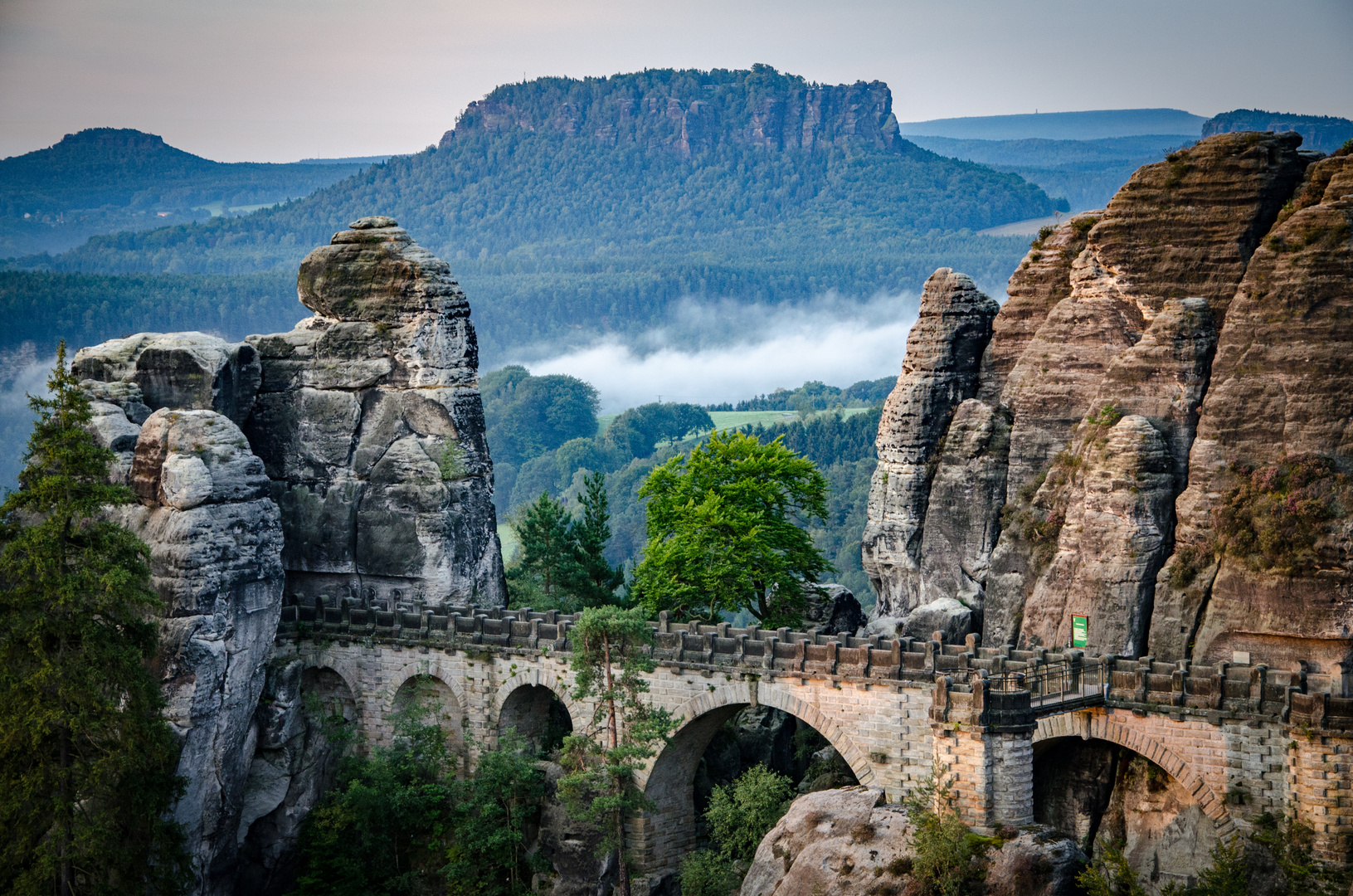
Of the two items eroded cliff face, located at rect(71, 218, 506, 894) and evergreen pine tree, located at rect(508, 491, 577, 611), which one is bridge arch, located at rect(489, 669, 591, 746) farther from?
evergreen pine tree, located at rect(508, 491, 577, 611)

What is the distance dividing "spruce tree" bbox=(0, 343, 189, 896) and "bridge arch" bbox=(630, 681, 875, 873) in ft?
47.3

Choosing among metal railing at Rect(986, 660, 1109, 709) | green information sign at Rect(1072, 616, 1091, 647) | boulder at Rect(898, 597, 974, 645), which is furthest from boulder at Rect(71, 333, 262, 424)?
green information sign at Rect(1072, 616, 1091, 647)

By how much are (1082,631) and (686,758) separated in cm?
1234

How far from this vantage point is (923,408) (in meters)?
54.4

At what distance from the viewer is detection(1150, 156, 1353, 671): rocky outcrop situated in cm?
4166

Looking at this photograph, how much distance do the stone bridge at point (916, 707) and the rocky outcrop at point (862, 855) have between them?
178 centimetres

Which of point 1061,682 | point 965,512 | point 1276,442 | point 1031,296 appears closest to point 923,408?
point 965,512

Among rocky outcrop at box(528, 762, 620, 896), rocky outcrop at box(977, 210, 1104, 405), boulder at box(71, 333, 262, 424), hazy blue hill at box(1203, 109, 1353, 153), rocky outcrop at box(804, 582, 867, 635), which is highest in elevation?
hazy blue hill at box(1203, 109, 1353, 153)

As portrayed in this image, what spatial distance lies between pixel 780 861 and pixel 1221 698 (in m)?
11.9

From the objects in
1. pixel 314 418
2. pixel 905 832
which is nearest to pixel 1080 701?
pixel 905 832

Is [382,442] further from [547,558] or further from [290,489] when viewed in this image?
[547,558]

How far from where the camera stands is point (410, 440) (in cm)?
5388

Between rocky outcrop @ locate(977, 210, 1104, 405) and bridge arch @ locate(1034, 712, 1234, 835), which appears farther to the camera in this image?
rocky outcrop @ locate(977, 210, 1104, 405)

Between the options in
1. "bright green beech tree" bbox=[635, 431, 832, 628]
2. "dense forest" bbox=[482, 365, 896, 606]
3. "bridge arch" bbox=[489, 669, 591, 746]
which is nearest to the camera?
"bridge arch" bbox=[489, 669, 591, 746]
